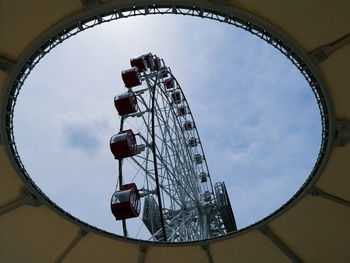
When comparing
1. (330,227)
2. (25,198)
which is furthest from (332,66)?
(25,198)

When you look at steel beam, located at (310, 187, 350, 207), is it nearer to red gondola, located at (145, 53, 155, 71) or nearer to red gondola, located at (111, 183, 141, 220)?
red gondola, located at (111, 183, 141, 220)

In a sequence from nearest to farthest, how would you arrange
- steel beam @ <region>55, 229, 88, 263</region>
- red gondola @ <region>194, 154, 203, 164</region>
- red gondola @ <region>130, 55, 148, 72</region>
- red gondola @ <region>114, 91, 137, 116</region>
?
1. steel beam @ <region>55, 229, 88, 263</region>
2. red gondola @ <region>114, 91, 137, 116</region>
3. red gondola @ <region>130, 55, 148, 72</region>
4. red gondola @ <region>194, 154, 203, 164</region>

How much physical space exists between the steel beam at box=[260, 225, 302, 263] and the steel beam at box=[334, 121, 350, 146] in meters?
3.77

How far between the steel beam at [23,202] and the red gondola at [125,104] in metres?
10.6

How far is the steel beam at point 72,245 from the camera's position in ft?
37.1

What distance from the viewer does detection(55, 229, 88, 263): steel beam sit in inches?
445

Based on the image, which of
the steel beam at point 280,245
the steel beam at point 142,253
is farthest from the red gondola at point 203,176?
the steel beam at point 142,253

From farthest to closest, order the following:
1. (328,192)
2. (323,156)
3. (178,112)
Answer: (178,112), (328,192), (323,156)

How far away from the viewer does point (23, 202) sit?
1051cm

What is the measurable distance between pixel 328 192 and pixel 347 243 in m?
2.23

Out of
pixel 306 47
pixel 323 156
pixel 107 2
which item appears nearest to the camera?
pixel 107 2

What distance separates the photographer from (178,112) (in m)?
29.2

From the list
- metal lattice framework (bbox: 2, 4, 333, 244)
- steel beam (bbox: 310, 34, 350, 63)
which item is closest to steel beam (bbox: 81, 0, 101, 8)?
metal lattice framework (bbox: 2, 4, 333, 244)

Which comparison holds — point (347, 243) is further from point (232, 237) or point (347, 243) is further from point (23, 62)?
point (23, 62)
